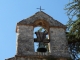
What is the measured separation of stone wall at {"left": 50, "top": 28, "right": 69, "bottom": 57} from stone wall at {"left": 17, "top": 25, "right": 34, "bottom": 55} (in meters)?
0.82

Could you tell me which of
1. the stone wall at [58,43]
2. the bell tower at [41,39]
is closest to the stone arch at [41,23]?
the bell tower at [41,39]

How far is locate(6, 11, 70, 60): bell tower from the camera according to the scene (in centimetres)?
797

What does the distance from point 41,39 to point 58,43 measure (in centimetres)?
75

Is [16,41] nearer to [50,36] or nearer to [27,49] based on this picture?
[27,49]

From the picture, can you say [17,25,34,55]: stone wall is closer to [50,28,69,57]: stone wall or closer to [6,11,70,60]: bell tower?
[6,11,70,60]: bell tower

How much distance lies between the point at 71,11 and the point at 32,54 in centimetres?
294

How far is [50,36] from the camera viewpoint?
883cm

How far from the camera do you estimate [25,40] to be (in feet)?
27.6

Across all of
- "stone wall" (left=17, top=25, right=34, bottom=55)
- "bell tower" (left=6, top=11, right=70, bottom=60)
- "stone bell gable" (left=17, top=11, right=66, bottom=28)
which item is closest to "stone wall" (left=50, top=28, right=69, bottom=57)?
"bell tower" (left=6, top=11, right=70, bottom=60)

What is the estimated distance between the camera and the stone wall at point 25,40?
8.10 meters

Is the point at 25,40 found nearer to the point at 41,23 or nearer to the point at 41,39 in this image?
the point at 41,39

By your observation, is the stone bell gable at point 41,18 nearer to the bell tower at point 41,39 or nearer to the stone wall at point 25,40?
the bell tower at point 41,39

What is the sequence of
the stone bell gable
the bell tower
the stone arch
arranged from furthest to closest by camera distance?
the stone arch
the stone bell gable
the bell tower

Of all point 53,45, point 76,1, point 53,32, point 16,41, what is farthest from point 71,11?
point 16,41
